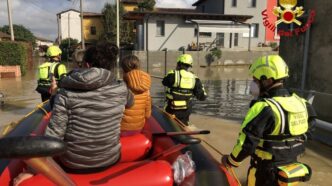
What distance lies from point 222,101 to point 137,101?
25.9 feet

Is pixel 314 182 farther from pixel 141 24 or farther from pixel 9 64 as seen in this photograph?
pixel 141 24

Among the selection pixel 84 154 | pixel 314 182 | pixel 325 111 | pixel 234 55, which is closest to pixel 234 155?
pixel 84 154

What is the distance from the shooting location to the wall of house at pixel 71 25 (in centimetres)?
5507

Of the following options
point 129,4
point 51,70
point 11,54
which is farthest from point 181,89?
point 129,4

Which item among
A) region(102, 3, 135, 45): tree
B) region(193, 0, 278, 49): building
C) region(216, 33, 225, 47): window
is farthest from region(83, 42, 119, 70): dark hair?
region(102, 3, 135, 45): tree

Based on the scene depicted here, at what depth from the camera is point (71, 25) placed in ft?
183

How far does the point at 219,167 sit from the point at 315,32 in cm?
512

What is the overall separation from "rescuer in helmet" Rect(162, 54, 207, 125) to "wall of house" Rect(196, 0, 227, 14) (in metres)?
28.6

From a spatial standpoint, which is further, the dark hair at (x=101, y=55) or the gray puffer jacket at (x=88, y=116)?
the dark hair at (x=101, y=55)

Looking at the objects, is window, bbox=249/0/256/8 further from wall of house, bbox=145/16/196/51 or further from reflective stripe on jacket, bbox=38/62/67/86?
reflective stripe on jacket, bbox=38/62/67/86

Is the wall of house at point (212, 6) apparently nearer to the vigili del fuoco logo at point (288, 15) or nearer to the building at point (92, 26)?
the building at point (92, 26)

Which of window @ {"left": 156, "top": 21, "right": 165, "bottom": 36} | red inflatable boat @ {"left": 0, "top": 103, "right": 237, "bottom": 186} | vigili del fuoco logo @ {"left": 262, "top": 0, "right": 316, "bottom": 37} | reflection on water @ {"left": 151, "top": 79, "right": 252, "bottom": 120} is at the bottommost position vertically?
reflection on water @ {"left": 151, "top": 79, "right": 252, "bottom": 120}

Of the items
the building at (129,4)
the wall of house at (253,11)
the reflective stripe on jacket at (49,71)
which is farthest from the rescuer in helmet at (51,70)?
the building at (129,4)

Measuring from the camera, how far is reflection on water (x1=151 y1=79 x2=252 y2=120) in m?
9.49
